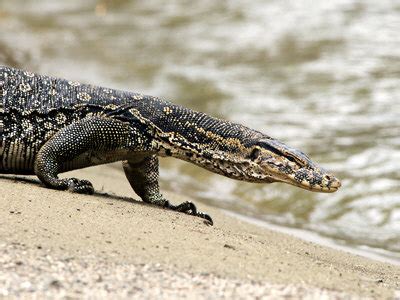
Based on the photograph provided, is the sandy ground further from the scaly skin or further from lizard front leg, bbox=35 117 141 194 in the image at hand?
the scaly skin

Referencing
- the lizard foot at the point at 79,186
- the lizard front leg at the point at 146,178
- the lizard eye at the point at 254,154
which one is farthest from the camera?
the lizard front leg at the point at 146,178

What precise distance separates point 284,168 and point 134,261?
2936 mm

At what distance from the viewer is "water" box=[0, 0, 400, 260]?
13.6 metres

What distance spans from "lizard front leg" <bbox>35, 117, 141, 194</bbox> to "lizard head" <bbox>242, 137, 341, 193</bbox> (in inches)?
49.9

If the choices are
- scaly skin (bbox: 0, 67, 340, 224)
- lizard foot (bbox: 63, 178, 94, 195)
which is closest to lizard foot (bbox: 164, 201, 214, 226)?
scaly skin (bbox: 0, 67, 340, 224)

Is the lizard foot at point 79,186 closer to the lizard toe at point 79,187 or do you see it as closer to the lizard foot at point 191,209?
the lizard toe at point 79,187

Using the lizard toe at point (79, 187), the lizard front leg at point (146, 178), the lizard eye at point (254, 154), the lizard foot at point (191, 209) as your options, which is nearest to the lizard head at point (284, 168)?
the lizard eye at point (254, 154)

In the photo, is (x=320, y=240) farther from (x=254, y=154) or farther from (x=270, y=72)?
(x=270, y=72)

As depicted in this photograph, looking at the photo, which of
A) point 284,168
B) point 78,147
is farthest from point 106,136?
point 284,168

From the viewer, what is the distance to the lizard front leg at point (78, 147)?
864cm

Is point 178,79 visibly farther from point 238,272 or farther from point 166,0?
point 238,272

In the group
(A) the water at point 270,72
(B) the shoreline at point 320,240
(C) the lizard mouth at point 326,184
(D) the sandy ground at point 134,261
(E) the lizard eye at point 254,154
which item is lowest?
(D) the sandy ground at point 134,261

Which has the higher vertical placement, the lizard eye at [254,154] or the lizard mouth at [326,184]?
the lizard eye at [254,154]

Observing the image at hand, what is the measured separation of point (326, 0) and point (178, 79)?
24.8ft
